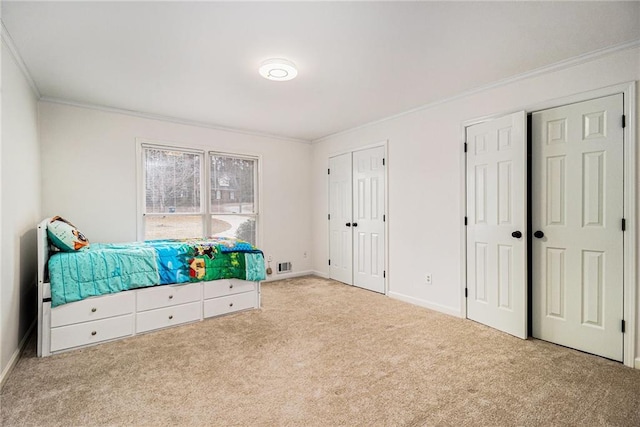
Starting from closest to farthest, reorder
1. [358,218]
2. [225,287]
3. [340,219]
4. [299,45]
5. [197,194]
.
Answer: [299,45]
[225,287]
[197,194]
[358,218]
[340,219]

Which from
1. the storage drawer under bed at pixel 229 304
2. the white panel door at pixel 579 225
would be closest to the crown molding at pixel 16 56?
the storage drawer under bed at pixel 229 304

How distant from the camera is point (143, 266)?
9.75 feet

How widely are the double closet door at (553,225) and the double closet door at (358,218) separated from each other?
4.29 feet

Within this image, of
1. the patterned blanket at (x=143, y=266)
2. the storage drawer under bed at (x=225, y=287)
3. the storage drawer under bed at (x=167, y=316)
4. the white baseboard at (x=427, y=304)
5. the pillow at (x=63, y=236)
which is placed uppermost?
the pillow at (x=63, y=236)

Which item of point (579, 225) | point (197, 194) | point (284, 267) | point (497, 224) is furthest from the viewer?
point (284, 267)

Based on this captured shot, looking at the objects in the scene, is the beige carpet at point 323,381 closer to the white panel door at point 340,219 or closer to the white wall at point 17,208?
the white wall at point 17,208

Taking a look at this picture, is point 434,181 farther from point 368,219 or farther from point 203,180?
point 203,180

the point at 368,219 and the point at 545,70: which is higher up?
the point at 545,70

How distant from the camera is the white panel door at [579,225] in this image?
2398mm

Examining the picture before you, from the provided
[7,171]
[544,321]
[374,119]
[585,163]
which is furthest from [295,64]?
[544,321]

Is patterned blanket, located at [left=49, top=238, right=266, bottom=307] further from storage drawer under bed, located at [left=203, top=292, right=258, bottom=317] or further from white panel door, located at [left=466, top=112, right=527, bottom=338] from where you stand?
white panel door, located at [left=466, top=112, right=527, bottom=338]

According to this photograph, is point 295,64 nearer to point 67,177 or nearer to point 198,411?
point 198,411

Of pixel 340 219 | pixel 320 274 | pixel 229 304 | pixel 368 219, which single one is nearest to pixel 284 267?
pixel 320 274

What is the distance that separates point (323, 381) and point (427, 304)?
2.03 m
